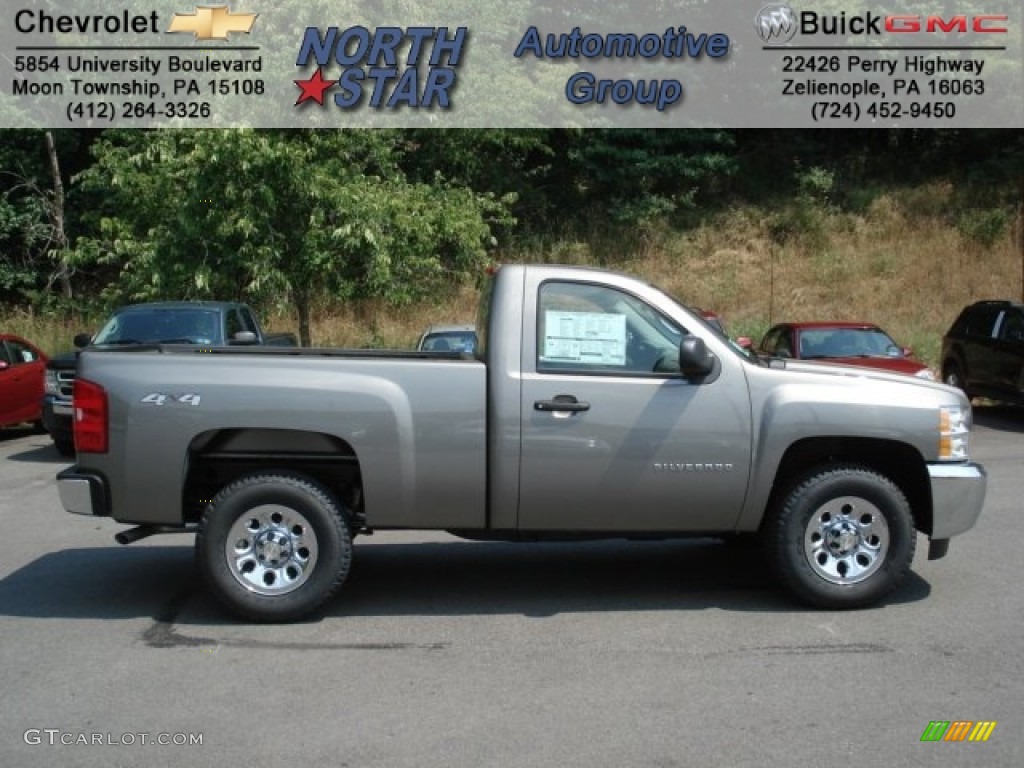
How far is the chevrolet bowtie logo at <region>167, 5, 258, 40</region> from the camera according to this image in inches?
786

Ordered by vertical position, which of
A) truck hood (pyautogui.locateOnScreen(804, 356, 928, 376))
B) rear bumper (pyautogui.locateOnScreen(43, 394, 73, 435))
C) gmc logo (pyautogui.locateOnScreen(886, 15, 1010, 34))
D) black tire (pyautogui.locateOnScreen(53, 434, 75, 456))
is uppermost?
gmc logo (pyautogui.locateOnScreen(886, 15, 1010, 34))

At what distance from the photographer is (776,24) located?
28.9 metres

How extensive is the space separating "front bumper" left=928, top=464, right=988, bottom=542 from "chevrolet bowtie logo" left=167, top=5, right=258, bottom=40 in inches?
646

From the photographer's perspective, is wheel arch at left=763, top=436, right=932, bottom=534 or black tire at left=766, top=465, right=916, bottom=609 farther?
wheel arch at left=763, top=436, right=932, bottom=534

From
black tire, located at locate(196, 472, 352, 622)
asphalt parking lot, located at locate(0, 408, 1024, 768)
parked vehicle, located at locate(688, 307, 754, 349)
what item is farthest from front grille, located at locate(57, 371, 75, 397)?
black tire, located at locate(196, 472, 352, 622)

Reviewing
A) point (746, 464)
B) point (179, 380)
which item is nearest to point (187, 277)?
point (179, 380)

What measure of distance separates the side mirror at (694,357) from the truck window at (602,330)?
0.23 meters

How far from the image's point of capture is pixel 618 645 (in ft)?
19.9

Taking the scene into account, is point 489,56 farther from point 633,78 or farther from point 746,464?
point 746,464

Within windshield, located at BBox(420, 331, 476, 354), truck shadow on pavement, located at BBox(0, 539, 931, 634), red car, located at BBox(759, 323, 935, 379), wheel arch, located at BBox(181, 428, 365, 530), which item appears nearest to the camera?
wheel arch, located at BBox(181, 428, 365, 530)

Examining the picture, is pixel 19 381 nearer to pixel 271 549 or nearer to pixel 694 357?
pixel 271 549

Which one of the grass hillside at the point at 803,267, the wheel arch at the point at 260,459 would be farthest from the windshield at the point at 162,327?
the grass hillside at the point at 803,267

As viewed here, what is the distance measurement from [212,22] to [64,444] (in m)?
9.82

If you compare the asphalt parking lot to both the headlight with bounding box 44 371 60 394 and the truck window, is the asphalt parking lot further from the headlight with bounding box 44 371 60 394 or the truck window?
the headlight with bounding box 44 371 60 394
